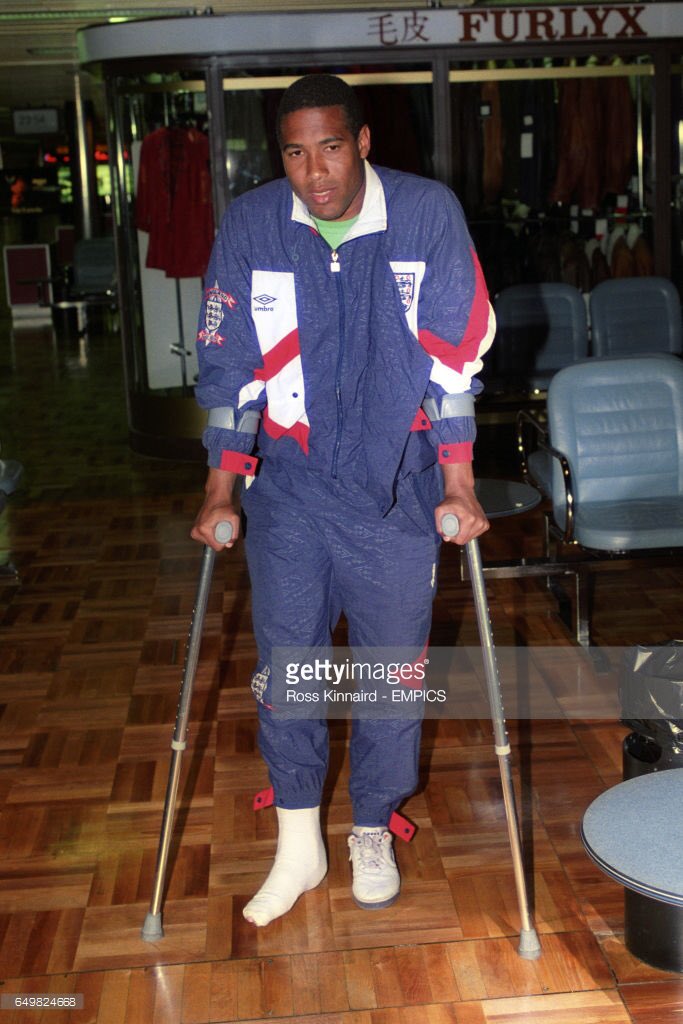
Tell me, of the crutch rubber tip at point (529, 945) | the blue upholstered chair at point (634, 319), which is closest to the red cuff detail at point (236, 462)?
the crutch rubber tip at point (529, 945)

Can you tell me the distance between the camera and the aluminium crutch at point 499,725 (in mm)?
2398

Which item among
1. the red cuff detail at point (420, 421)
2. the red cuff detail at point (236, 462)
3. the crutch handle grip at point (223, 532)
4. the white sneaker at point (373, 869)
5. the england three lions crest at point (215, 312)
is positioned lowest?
the white sneaker at point (373, 869)

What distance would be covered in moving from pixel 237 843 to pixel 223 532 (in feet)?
2.96

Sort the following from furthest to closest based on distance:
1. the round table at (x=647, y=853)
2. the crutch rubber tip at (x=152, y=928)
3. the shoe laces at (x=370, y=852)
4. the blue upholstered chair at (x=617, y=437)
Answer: the blue upholstered chair at (x=617, y=437)
the shoe laces at (x=370, y=852)
the crutch rubber tip at (x=152, y=928)
the round table at (x=647, y=853)

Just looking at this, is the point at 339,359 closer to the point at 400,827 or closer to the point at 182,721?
the point at 182,721

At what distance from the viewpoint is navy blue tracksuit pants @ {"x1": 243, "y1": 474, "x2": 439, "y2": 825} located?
2.46 metres

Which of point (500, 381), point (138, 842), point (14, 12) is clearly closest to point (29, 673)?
point (138, 842)

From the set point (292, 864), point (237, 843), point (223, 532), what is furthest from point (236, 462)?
point (237, 843)

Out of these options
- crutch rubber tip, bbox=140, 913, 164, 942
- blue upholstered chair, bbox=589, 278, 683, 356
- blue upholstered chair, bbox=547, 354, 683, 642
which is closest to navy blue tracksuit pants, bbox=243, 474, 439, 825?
crutch rubber tip, bbox=140, 913, 164, 942

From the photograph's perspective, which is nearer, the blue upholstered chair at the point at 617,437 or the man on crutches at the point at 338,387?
the man on crutches at the point at 338,387

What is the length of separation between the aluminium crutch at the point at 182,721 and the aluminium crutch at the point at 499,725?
17.8 inches

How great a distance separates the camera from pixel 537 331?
6484 millimetres

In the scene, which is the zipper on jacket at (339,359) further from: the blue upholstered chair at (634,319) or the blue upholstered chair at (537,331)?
the blue upholstered chair at (634,319)

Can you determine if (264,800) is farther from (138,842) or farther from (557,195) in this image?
(557,195)
